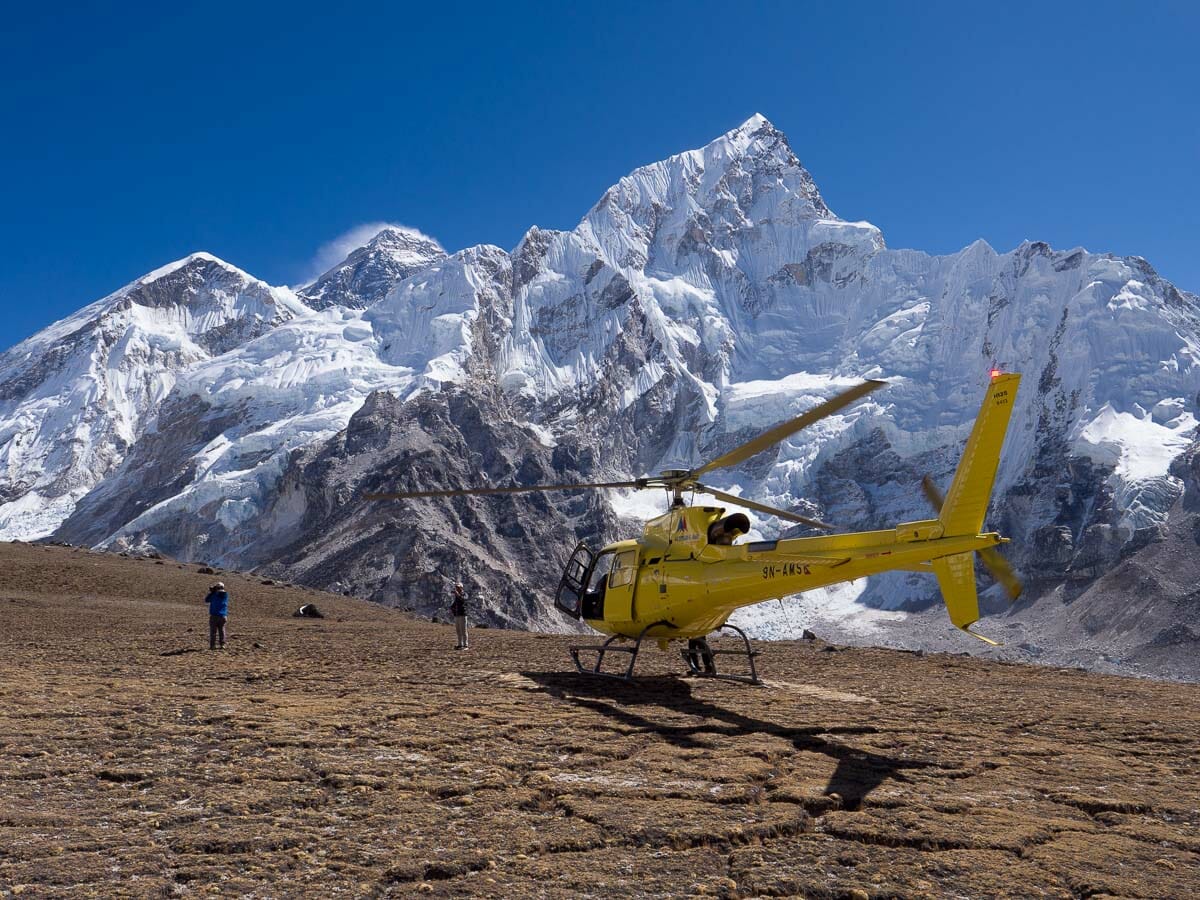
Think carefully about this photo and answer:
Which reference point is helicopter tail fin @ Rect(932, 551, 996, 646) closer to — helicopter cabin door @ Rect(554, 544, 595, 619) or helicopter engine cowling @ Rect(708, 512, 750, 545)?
helicopter engine cowling @ Rect(708, 512, 750, 545)

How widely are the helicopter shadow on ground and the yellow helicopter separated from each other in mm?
803

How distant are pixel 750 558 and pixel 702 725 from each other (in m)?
3.96

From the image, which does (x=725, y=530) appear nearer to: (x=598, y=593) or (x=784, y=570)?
(x=784, y=570)

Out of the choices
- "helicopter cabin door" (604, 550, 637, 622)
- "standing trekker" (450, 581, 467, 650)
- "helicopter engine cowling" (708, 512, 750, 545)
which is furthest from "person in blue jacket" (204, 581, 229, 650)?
"helicopter engine cowling" (708, 512, 750, 545)

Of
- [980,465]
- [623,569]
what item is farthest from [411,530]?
[980,465]

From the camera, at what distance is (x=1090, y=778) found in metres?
9.19

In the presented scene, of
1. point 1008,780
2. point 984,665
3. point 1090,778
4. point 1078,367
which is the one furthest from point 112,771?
point 1078,367

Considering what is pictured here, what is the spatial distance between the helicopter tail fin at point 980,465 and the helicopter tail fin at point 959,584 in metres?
0.50

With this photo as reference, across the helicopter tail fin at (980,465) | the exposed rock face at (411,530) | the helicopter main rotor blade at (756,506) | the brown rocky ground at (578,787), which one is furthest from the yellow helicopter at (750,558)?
the exposed rock face at (411,530)

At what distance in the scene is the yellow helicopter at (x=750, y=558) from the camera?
1299cm

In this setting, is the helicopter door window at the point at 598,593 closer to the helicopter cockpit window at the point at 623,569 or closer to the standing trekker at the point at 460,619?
the helicopter cockpit window at the point at 623,569

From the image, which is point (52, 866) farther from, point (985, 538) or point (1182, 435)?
point (1182, 435)

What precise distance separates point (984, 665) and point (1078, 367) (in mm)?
192907

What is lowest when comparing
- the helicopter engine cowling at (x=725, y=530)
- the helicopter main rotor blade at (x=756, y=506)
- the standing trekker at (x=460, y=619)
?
the standing trekker at (x=460, y=619)
